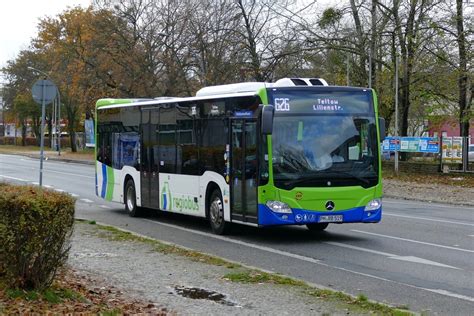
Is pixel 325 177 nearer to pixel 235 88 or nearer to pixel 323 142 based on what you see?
pixel 323 142

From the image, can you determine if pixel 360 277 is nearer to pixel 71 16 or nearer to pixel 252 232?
pixel 252 232

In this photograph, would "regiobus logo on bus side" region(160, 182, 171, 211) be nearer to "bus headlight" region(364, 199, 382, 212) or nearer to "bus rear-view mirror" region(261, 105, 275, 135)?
"bus rear-view mirror" region(261, 105, 275, 135)

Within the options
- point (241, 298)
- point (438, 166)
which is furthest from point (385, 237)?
point (438, 166)

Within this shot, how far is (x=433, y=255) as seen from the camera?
12.4 metres

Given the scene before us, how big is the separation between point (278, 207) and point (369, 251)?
69.5 inches

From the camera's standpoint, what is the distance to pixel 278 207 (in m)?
13.5

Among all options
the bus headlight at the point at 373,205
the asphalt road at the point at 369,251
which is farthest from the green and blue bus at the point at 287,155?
the asphalt road at the point at 369,251

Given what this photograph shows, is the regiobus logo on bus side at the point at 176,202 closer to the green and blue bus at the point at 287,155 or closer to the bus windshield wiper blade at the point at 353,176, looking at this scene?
the green and blue bus at the point at 287,155

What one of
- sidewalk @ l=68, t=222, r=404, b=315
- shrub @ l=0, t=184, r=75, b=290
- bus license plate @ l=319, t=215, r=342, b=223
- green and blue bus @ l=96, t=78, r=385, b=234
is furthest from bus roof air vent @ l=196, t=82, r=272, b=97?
shrub @ l=0, t=184, r=75, b=290

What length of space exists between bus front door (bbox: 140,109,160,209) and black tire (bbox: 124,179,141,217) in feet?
1.99

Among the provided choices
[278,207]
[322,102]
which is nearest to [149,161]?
[278,207]

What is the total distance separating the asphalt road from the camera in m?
9.38

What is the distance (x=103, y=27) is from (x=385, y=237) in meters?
41.7

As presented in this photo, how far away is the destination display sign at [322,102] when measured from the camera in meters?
13.8
